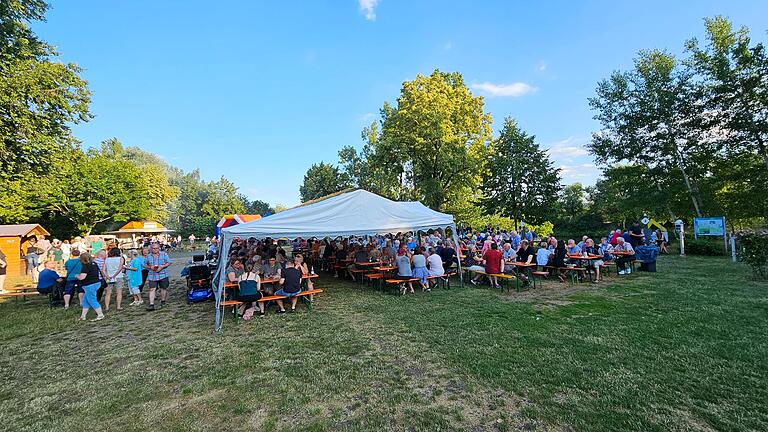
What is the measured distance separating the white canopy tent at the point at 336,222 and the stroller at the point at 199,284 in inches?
41.0

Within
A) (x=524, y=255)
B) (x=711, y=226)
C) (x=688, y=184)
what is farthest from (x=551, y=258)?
(x=688, y=184)

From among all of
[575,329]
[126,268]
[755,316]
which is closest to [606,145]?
[755,316]

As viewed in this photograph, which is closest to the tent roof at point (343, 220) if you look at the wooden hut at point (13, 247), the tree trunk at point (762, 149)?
the wooden hut at point (13, 247)

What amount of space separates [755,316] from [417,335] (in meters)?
5.63

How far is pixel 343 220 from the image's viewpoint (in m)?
8.67

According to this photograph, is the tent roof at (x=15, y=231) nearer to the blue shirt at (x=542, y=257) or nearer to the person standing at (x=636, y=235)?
the blue shirt at (x=542, y=257)

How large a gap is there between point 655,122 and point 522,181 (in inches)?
341

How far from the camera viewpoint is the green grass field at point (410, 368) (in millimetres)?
3260

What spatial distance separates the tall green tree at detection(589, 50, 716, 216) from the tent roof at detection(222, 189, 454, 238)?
17206 millimetres

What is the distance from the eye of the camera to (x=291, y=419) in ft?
10.8

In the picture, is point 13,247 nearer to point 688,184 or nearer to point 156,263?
point 156,263

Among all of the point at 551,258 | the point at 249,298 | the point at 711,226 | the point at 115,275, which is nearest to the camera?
the point at 249,298

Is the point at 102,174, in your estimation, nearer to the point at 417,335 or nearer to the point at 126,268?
the point at 126,268

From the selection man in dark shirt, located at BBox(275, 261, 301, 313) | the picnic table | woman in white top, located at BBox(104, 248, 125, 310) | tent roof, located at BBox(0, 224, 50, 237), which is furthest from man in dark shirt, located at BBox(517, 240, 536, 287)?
tent roof, located at BBox(0, 224, 50, 237)
